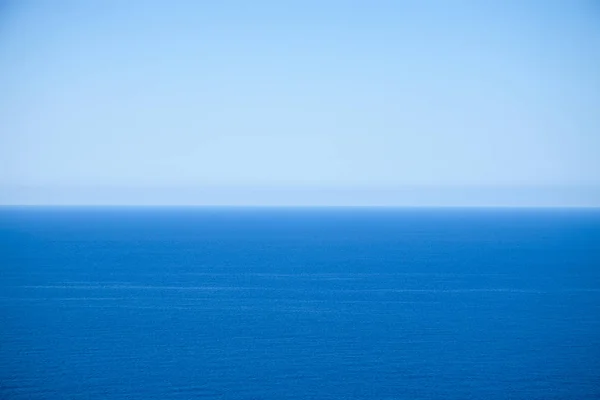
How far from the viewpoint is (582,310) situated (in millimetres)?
41000

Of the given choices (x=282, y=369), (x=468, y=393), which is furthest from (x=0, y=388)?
(x=468, y=393)

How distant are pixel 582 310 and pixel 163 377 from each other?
28.6 m

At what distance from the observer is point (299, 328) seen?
35312 millimetres

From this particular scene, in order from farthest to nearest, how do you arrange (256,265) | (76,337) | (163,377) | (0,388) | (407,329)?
(256,265)
(407,329)
(76,337)
(163,377)
(0,388)

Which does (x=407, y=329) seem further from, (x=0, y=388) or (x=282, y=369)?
(x=0, y=388)

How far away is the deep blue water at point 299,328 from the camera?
1025 inches

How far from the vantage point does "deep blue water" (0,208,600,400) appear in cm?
2603

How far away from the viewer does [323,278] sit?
55594 mm

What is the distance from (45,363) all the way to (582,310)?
3309cm

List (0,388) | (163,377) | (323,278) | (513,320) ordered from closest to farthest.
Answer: (0,388), (163,377), (513,320), (323,278)

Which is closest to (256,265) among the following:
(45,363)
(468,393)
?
(45,363)

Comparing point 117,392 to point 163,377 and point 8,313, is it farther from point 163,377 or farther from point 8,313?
point 8,313

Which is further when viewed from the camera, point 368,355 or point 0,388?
point 368,355

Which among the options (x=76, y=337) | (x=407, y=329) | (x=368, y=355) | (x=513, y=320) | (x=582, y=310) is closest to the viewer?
(x=368, y=355)
